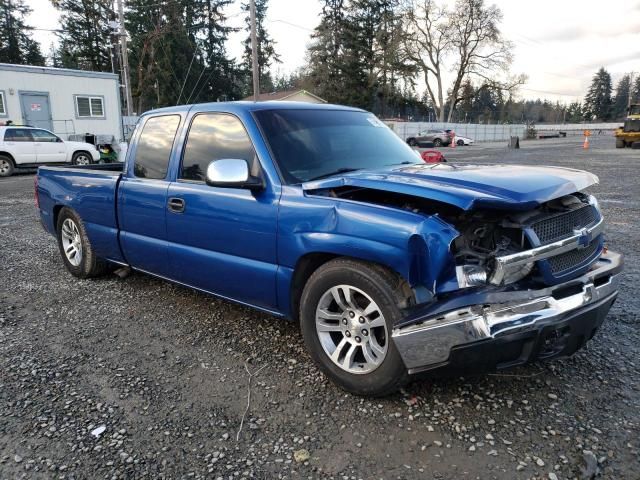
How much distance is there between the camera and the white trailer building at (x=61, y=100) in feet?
72.9

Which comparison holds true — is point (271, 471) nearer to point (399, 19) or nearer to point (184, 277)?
point (184, 277)

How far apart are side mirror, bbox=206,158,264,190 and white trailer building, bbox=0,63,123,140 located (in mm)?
22640

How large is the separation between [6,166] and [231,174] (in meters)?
17.1

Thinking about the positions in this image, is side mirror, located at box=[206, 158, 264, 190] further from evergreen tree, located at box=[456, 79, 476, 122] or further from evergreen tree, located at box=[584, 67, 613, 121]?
evergreen tree, located at box=[584, 67, 613, 121]

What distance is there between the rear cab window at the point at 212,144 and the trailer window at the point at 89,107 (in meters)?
24.2

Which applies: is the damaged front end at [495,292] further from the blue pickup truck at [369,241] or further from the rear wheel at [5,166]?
the rear wheel at [5,166]

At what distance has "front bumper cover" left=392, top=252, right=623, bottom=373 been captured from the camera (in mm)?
2410

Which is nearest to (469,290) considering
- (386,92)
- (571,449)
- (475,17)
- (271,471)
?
(571,449)

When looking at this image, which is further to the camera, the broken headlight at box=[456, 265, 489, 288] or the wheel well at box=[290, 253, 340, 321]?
the wheel well at box=[290, 253, 340, 321]

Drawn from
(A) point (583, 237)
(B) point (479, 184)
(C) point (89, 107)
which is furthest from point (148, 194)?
(C) point (89, 107)

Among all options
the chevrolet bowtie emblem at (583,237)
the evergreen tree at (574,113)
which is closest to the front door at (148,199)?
the chevrolet bowtie emblem at (583,237)

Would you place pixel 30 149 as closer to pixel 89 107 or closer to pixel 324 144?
pixel 89 107

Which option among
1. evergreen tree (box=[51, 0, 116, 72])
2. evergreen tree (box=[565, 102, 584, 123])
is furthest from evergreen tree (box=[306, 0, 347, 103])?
evergreen tree (box=[565, 102, 584, 123])

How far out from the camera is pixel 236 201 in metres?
3.38
